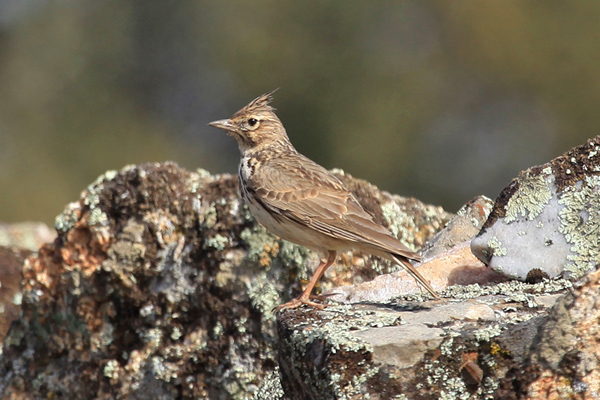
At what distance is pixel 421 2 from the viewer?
22.1 meters

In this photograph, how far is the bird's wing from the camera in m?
4.59

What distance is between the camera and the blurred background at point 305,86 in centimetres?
1961

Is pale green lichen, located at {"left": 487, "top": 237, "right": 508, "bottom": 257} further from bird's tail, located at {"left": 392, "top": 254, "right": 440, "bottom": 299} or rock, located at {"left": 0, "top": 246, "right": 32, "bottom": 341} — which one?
rock, located at {"left": 0, "top": 246, "right": 32, "bottom": 341}

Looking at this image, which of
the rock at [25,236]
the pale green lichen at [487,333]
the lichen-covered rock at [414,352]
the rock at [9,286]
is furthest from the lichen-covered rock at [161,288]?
the rock at [25,236]

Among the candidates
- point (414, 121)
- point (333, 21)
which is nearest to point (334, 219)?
point (414, 121)

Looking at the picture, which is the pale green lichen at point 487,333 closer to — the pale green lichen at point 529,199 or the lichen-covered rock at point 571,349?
the lichen-covered rock at point 571,349

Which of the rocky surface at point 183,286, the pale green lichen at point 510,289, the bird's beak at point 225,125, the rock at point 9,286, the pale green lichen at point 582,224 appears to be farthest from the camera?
the rock at point 9,286

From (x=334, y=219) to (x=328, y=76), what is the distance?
17.0 m

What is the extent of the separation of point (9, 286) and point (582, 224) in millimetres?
4955

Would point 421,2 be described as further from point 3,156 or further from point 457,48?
point 3,156

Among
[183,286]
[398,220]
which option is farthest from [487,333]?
[183,286]

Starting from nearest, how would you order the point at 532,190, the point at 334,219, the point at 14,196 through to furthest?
the point at 532,190 < the point at 334,219 < the point at 14,196

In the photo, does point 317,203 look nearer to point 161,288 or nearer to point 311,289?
point 311,289

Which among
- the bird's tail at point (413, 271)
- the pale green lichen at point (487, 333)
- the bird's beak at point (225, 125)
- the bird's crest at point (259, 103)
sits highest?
the bird's crest at point (259, 103)
